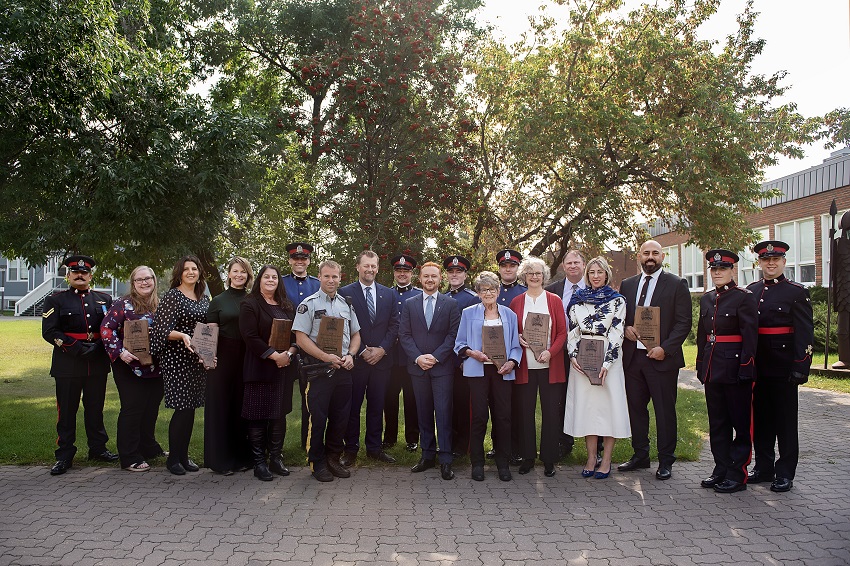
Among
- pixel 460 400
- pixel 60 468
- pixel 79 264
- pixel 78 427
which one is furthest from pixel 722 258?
pixel 78 427

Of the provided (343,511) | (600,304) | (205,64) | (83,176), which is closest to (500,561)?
(343,511)

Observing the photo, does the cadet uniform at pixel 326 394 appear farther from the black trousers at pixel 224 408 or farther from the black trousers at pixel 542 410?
the black trousers at pixel 542 410

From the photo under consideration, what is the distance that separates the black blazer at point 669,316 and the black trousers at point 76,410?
5.76 meters

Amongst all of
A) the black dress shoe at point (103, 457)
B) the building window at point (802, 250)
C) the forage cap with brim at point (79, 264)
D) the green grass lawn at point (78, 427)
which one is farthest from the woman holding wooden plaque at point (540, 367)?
the building window at point (802, 250)

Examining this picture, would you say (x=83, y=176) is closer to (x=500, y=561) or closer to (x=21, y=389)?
(x=21, y=389)

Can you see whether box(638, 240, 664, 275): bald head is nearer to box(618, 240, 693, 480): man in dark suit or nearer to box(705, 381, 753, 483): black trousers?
box(618, 240, 693, 480): man in dark suit

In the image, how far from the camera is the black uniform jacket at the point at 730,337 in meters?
6.26

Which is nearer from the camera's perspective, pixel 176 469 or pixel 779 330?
pixel 779 330

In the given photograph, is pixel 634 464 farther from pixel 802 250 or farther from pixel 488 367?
pixel 802 250

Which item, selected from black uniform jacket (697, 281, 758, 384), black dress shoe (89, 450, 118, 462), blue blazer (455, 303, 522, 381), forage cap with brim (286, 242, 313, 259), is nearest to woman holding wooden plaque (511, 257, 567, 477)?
blue blazer (455, 303, 522, 381)

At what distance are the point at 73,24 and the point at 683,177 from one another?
1124cm

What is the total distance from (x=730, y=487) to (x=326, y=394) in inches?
158

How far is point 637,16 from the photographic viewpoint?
1541 centimetres

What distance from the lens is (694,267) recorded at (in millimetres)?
36219
